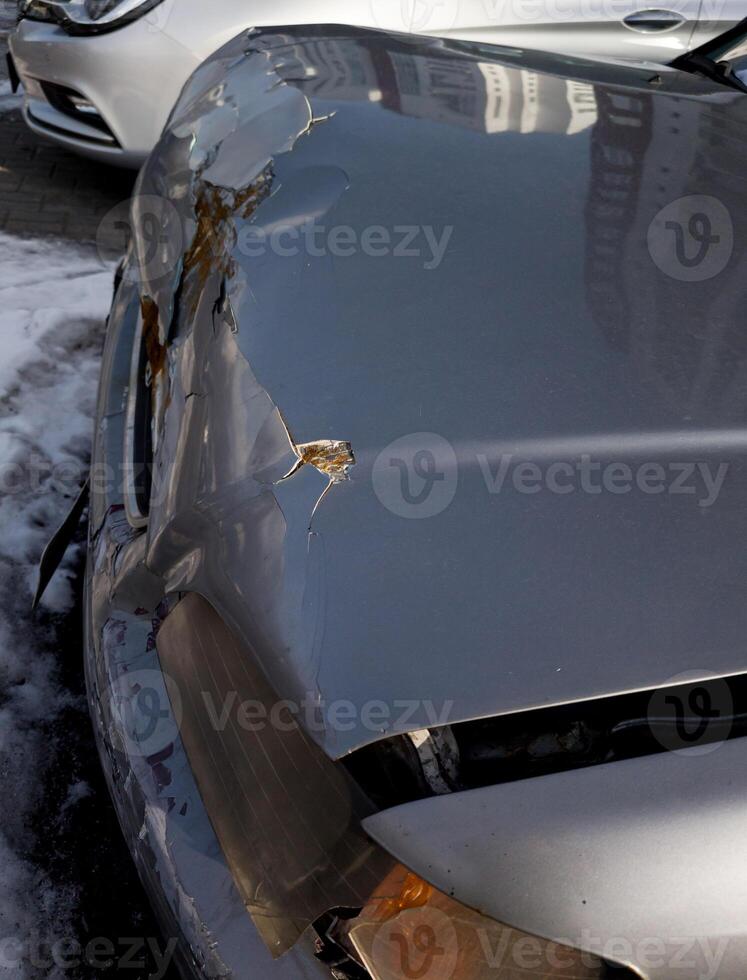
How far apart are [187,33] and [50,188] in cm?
106

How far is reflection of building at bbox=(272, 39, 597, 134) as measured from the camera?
1.75m

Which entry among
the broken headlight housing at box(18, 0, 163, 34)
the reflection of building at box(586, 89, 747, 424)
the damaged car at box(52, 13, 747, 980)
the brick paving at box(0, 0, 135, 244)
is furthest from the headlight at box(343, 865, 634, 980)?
the broken headlight housing at box(18, 0, 163, 34)

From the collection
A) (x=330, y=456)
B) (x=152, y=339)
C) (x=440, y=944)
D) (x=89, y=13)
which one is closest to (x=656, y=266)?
(x=330, y=456)

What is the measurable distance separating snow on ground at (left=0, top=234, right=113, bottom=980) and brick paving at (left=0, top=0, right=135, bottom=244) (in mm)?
185

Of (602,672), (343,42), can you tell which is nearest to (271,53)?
(343,42)

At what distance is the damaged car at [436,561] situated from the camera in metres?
0.97

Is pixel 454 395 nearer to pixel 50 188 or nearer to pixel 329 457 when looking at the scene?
pixel 329 457

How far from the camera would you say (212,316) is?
1.44 m

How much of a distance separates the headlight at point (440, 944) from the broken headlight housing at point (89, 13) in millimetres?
3427

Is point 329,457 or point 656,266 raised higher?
point 656,266

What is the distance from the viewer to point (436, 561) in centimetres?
109

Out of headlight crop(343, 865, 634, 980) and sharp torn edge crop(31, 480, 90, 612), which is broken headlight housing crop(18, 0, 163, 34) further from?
headlight crop(343, 865, 634, 980)

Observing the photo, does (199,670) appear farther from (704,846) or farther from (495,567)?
(704,846)

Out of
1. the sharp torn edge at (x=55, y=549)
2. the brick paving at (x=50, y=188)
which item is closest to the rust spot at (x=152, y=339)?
the sharp torn edge at (x=55, y=549)
